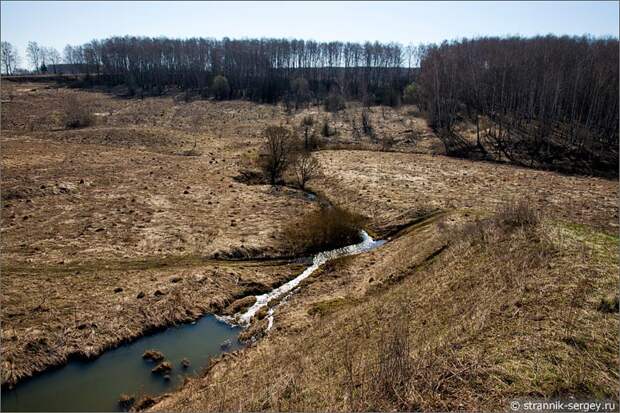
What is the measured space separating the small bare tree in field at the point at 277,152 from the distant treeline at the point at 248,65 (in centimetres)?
6839

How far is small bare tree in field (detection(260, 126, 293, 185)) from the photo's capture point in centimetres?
3775

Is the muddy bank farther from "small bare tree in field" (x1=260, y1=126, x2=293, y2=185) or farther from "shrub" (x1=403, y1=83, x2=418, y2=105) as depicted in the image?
"shrub" (x1=403, y1=83, x2=418, y2=105)

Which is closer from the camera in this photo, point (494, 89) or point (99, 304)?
point (99, 304)

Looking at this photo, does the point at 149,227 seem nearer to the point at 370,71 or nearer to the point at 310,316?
the point at 310,316

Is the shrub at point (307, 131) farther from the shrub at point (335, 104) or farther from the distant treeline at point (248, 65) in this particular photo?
the distant treeline at point (248, 65)

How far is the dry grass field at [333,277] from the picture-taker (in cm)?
1045

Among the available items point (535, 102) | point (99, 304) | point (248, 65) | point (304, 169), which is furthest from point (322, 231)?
point (248, 65)

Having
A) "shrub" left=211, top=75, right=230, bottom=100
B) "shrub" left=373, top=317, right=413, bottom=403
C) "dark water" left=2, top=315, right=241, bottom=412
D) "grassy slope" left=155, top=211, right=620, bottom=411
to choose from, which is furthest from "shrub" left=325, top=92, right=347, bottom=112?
"shrub" left=373, top=317, right=413, bottom=403

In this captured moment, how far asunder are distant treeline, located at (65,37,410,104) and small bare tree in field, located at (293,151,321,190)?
68.1 meters

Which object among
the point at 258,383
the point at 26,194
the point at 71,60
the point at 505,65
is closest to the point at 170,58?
the point at 71,60

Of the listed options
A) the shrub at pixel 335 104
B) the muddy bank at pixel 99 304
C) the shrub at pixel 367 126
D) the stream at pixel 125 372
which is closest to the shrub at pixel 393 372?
the stream at pixel 125 372

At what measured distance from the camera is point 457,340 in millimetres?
11719

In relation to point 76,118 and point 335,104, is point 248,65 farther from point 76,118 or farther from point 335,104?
point 76,118

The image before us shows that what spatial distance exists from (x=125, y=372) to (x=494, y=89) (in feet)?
213
